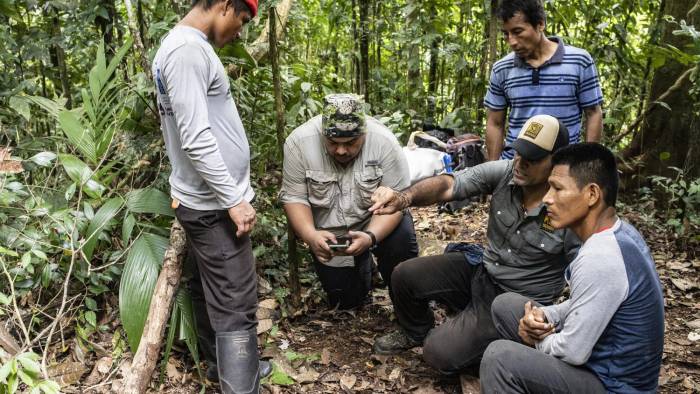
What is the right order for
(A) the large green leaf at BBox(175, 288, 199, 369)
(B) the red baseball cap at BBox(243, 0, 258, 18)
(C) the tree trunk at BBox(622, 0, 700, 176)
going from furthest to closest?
(C) the tree trunk at BBox(622, 0, 700, 176), (A) the large green leaf at BBox(175, 288, 199, 369), (B) the red baseball cap at BBox(243, 0, 258, 18)

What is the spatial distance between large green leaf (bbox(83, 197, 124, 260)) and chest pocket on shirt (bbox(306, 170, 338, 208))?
1.21 m

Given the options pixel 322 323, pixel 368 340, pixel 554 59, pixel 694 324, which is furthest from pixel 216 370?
pixel 694 324

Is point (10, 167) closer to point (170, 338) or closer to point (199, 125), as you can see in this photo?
→ point (199, 125)

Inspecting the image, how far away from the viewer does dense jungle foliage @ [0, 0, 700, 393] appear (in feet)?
10.5

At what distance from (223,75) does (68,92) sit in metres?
3.86

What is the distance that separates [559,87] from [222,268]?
2.61 m

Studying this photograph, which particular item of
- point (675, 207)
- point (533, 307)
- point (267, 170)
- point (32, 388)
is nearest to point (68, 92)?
point (267, 170)

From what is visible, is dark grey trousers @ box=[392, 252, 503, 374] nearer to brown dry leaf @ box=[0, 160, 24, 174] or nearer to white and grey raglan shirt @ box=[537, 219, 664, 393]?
white and grey raglan shirt @ box=[537, 219, 664, 393]

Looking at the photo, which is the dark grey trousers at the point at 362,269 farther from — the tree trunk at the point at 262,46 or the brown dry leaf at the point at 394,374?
the tree trunk at the point at 262,46

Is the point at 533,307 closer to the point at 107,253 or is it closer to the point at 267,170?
the point at 107,253

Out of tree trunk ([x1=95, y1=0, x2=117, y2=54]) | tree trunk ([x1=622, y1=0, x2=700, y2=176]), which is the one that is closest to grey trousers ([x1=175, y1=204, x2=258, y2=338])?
tree trunk ([x1=95, y1=0, x2=117, y2=54])

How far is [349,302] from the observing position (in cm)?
423

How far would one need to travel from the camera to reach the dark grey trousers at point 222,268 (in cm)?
288

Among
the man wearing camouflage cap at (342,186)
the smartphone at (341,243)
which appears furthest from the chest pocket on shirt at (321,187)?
the smartphone at (341,243)
